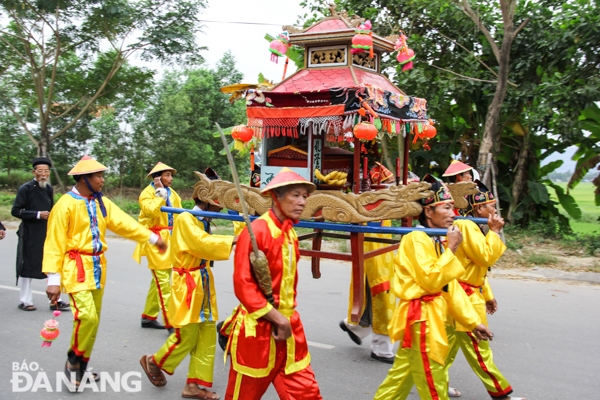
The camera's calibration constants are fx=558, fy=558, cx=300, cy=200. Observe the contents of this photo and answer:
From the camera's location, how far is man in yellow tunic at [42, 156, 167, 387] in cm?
422

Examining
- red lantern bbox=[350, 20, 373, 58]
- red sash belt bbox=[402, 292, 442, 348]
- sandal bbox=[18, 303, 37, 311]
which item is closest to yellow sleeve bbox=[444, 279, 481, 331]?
red sash belt bbox=[402, 292, 442, 348]

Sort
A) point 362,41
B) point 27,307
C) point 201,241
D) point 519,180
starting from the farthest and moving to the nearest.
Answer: point 519,180
point 27,307
point 362,41
point 201,241

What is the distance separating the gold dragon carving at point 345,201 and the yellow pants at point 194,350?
104 cm

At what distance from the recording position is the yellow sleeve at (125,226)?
4492 mm

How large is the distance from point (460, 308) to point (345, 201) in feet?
4.22

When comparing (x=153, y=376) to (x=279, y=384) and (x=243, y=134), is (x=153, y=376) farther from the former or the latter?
(x=243, y=134)

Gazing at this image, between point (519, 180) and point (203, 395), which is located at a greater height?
point (519, 180)

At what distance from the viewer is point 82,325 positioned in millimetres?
4211

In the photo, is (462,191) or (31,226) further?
(31,226)

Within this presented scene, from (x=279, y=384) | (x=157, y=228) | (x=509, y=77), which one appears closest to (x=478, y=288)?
(x=279, y=384)

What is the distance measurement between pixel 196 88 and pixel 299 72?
40.1 feet

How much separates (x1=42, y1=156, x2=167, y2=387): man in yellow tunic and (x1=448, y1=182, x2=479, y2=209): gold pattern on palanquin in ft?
7.94

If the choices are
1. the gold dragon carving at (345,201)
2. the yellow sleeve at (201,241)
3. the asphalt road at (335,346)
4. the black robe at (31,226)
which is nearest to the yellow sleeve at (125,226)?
A: the yellow sleeve at (201,241)

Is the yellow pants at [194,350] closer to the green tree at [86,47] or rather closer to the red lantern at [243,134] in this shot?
the red lantern at [243,134]
